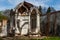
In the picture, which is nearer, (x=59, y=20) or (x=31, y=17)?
(x=31, y=17)

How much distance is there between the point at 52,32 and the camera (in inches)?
917

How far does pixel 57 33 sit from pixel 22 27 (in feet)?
13.3

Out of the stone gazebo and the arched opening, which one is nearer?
the stone gazebo

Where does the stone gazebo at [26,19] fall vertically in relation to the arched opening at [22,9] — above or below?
below

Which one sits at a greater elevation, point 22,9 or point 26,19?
point 22,9

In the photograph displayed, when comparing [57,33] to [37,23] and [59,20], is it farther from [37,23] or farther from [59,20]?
[37,23]

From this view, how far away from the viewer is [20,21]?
21.0 meters

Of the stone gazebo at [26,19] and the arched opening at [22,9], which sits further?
the arched opening at [22,9]

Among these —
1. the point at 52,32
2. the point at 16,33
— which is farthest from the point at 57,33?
the point at 16,33

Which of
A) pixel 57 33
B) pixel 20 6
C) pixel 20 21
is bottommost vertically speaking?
pixel 57 33

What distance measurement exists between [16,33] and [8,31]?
4.42ft

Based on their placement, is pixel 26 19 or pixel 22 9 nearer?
pixel 26 19

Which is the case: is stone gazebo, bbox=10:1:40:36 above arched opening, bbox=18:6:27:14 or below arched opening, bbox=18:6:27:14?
below

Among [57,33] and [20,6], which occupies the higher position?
[20,6]
